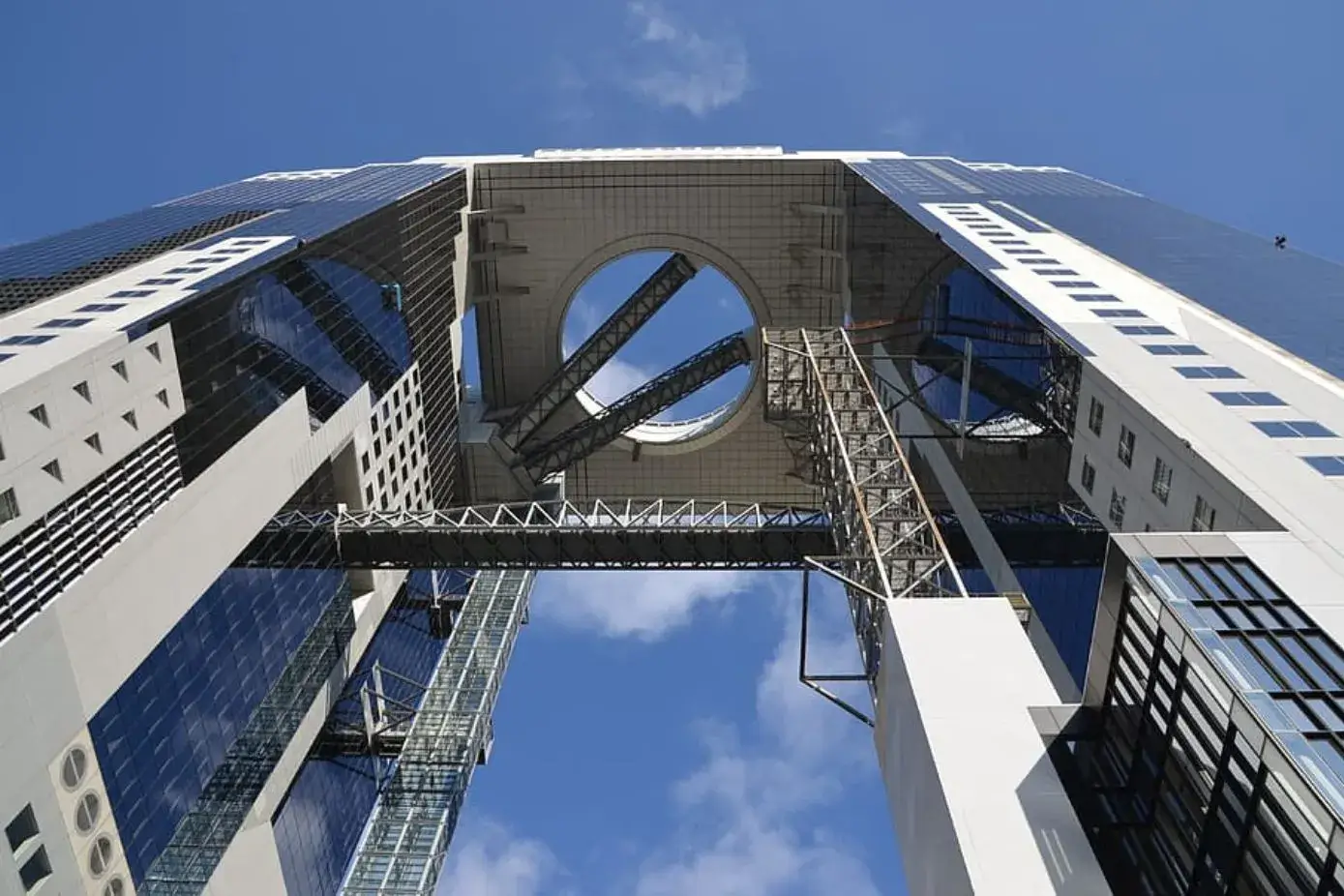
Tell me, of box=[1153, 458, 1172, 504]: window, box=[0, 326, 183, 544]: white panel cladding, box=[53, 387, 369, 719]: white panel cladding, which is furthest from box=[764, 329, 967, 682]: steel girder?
box=[0, 326, 183, 544]: white panel cladding

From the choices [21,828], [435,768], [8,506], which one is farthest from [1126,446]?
[435,768]

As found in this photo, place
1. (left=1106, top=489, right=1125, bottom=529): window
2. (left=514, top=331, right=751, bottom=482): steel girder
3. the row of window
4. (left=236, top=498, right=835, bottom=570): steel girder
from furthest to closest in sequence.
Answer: (left=514, top=331, right=751, bottom=482): steel girder < (left=236, top=498, right=835, bottom=570): steel girder < (left=1106, top=489, right=1125, bottom=529): window < the row of window

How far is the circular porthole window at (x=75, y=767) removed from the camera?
80.8 ft

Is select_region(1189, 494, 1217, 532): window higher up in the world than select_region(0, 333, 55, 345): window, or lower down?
lower down

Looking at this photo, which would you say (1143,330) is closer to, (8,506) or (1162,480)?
(1162,480)

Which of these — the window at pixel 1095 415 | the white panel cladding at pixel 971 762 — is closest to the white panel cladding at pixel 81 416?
the white panel cladding at pixel 971 762

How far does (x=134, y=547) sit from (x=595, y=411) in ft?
148

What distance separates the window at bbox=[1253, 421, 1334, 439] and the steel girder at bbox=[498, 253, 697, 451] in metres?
47.3

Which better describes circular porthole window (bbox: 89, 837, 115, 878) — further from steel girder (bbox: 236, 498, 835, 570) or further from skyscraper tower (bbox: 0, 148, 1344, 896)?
steel girder (bbox: 236, 498, 835, 570)

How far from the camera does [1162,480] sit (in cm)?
2156

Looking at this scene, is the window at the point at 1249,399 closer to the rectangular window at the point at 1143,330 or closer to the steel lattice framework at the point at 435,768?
the rectangular window at the point at 1143,330

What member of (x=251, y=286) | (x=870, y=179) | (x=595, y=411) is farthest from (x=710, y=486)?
(x=251, y=286)

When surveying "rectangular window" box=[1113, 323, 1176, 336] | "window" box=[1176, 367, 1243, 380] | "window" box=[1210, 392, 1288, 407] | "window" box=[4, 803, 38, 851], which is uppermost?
"rectangular window" box=[1113, 323, 1176, 336]

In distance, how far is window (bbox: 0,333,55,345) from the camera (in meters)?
27.1
